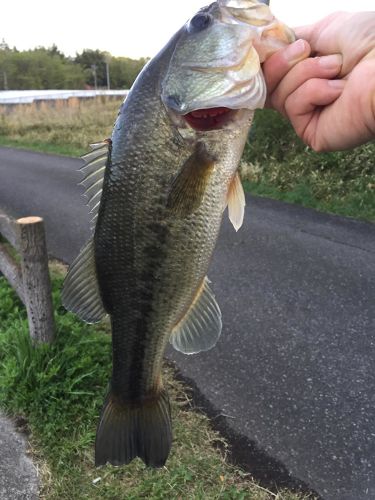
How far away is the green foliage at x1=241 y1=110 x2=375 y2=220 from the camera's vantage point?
8117 mm

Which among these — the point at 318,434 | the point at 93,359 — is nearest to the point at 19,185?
the point at 93,359

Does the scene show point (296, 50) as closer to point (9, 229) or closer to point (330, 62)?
point (330, 62)

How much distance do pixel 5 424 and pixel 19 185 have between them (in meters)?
9.09

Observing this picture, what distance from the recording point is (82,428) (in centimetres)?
323

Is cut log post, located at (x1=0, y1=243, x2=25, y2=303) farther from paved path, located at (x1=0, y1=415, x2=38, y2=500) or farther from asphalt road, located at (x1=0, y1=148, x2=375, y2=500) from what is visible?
asphalt road, located at (x1=0, y1=148, x2=375, y2=500)

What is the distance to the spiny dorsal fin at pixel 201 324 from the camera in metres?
1.75

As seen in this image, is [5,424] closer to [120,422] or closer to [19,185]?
[120,422]

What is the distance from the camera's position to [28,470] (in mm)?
3031

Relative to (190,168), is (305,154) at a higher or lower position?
lower

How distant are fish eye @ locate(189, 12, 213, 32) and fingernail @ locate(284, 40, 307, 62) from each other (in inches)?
10.9

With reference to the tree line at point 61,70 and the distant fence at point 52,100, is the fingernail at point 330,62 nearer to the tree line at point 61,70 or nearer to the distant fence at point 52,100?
the distant fence at point 52,100

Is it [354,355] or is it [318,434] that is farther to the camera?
[354,355]

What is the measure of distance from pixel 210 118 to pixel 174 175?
23 centimetres

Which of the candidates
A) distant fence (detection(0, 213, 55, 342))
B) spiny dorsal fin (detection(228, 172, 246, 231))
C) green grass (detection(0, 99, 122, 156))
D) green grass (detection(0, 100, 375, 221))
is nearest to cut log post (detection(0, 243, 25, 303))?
distant fence (detection(0, 213, 55, 342))
